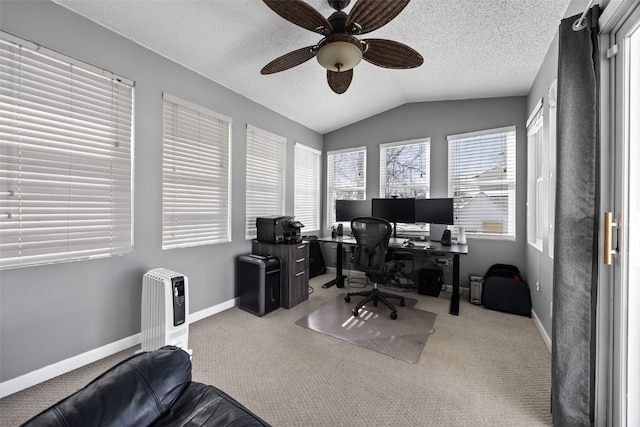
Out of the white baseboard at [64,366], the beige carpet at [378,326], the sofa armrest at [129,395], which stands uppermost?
the sofa armrest at [129,395]

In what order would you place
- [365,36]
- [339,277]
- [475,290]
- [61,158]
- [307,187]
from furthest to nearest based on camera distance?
[307,187], [339,277], [475,290], [365,36], [61,158]

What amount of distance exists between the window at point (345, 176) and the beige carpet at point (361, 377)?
260cm

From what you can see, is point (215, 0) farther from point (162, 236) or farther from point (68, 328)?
point (68, 328)

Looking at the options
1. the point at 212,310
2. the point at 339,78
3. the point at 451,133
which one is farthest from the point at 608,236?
the point at 212,310

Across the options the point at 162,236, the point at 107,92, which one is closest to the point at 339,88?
the point at 107,92

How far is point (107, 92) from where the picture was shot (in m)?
2.11

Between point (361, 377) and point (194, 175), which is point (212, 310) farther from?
point (361, 377)

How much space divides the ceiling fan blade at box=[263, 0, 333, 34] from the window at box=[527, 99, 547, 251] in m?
2.38

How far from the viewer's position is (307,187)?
4.66 metres

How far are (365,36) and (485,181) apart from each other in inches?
98.5

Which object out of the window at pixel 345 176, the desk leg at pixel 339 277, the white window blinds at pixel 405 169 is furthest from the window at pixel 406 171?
the desk leg at pixel 339 277

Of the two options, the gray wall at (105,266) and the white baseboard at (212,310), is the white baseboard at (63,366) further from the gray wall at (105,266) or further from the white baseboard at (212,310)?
the white baseboard at (212,310)

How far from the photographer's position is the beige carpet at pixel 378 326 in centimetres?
232

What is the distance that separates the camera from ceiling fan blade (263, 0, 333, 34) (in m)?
1.46
